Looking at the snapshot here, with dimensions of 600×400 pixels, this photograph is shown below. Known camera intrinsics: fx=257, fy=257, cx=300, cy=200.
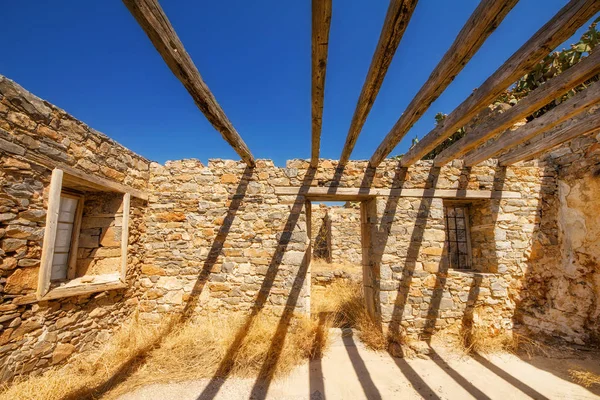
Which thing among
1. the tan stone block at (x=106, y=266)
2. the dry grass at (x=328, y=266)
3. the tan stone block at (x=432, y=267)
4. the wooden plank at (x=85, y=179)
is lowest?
the dry grass at (x=328, y=266)

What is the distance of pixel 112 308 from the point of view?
3758 millimetres

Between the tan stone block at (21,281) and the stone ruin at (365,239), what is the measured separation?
2.55ft

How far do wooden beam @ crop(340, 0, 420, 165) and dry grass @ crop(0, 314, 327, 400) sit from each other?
10.4 ft

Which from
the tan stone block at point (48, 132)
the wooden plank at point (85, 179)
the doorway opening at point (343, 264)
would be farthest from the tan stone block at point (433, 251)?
the tan stone block at point (48, 132)

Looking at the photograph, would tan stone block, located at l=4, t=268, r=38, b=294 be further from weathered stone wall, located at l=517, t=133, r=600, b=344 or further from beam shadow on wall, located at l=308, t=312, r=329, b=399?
weathered stone wall, located at l=517, t=133, r=600, b=344

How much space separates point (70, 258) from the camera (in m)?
3.71

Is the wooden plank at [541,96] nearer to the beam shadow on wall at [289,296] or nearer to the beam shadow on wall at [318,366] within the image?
the beam shadow on wall at [289,296]

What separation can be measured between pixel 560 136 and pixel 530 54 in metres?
2.26

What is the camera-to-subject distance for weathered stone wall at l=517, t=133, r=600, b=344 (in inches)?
152

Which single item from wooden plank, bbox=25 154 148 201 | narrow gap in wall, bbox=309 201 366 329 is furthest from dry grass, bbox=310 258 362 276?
wooden plank, bbox=25 154 148 201

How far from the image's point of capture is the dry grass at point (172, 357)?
2.74 meters

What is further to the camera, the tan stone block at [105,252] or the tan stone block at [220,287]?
the tan stone block at [220,287]

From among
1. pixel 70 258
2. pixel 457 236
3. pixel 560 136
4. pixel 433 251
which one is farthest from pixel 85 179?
pixel 457 236

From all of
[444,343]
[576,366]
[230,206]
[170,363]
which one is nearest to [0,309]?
[170,363]
